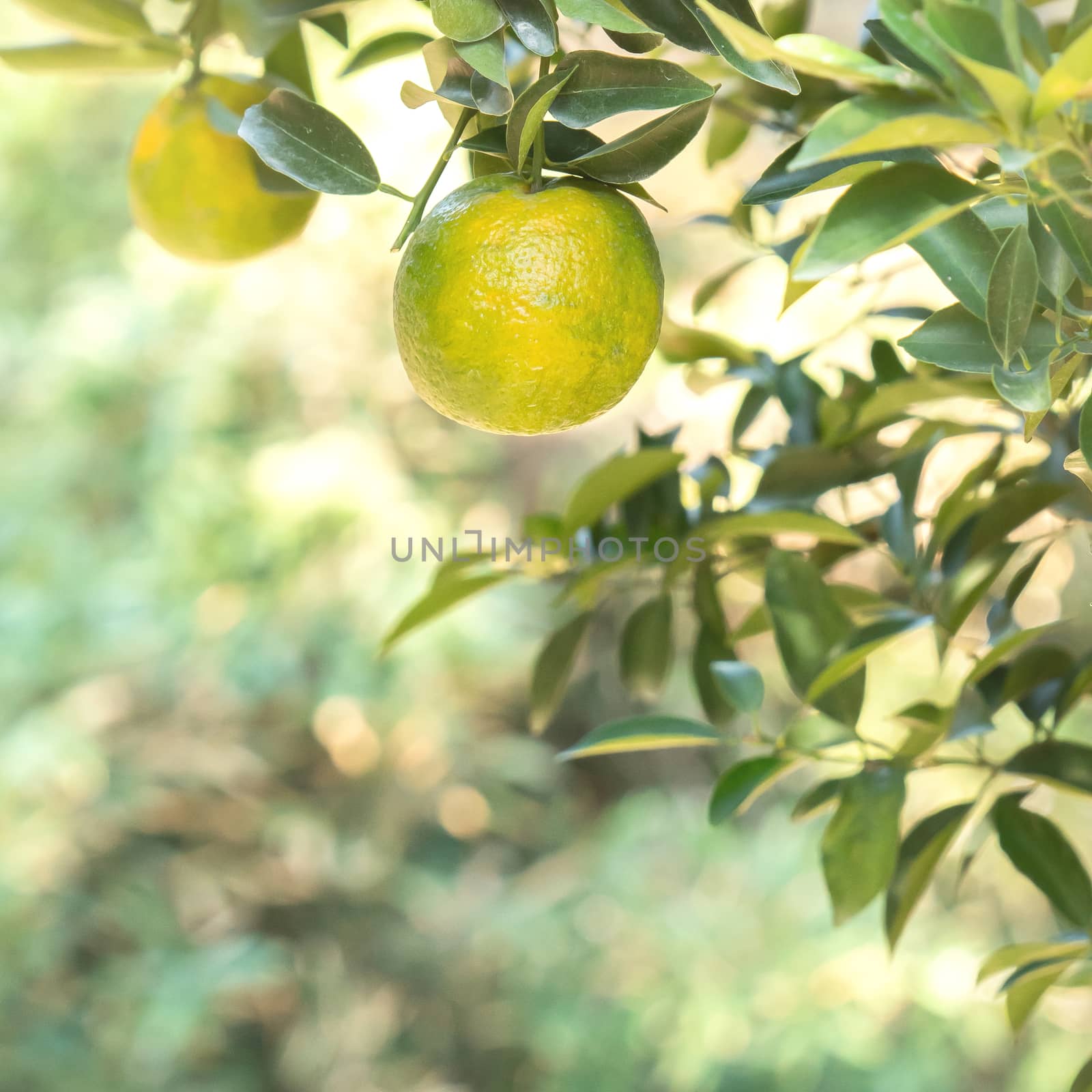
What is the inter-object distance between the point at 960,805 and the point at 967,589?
3.1 inches

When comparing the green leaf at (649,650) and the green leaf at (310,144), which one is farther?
the green leaf at (649,650)

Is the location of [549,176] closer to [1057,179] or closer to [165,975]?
[1057,179]

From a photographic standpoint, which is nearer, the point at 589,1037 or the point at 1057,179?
the point at 1057,179

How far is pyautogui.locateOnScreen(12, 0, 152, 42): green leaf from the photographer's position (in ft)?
1.37

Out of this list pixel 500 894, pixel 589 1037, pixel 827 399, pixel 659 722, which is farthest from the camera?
pixel 500 894

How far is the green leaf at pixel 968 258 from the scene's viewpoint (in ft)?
0.84

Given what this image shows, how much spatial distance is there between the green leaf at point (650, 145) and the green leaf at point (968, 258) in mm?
64

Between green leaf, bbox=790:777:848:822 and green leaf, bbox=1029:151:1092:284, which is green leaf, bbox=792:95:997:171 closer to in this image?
green leaf, bbox=1029:151:1092:284

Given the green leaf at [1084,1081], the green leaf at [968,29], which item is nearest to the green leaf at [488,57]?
the green leaf at [968,29]

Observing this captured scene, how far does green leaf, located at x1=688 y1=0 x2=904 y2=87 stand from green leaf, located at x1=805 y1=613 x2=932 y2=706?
0.63 ft

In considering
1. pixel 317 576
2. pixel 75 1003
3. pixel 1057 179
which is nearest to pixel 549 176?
pixel 1057 179

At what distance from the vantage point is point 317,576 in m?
1.82

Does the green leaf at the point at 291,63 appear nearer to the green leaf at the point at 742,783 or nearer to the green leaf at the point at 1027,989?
the green leaf at the point at 742,783

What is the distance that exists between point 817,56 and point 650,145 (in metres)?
0.09
